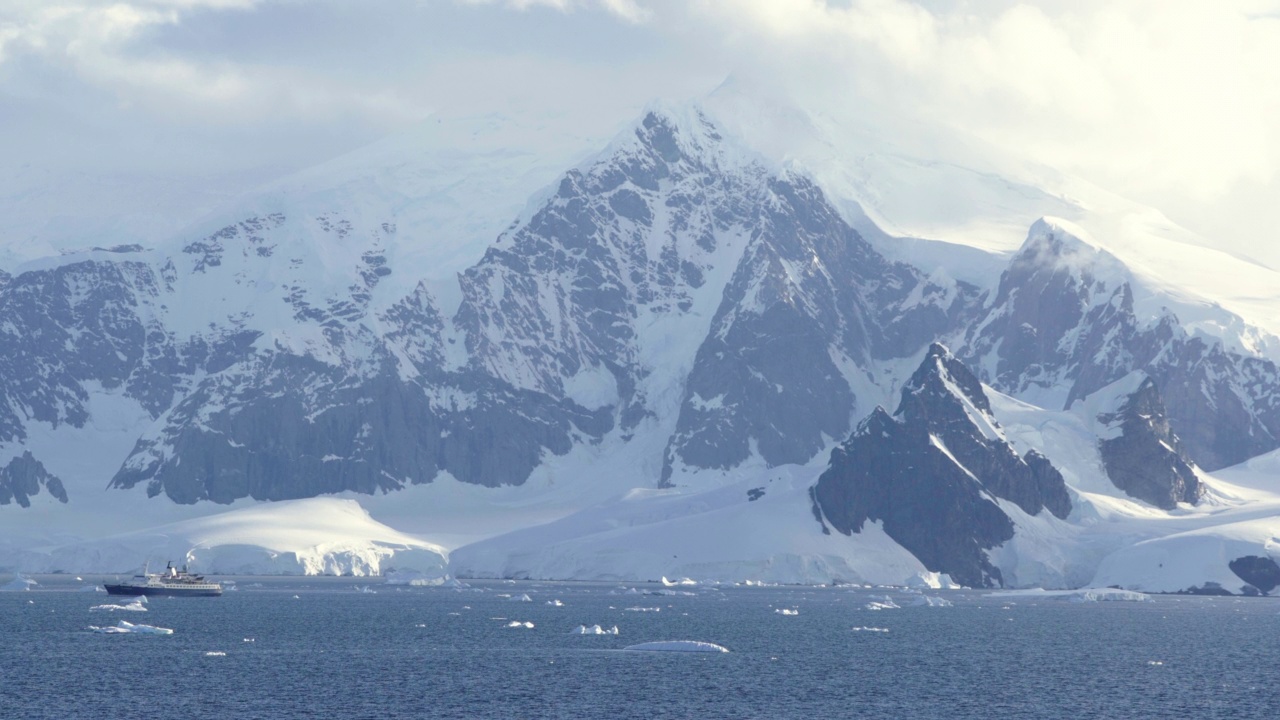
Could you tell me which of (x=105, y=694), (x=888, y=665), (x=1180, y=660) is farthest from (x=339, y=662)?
(x=1180, y=660)

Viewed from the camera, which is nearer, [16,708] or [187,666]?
[16,708]

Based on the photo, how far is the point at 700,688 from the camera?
517 feet

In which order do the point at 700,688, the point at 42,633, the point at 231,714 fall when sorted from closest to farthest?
the point at 231,714 → the point at 700,688 → the point at 42,633

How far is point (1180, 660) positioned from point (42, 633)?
104 m

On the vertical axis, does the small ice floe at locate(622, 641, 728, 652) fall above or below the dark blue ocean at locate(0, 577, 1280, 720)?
above

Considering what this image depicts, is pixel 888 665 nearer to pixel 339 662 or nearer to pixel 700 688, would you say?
pixel 700 688

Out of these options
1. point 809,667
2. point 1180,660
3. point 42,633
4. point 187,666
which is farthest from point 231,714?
point 1180,660

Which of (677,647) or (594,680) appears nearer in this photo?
(594,680)

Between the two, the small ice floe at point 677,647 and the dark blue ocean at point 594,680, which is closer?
the dark blue ocean at point 594,680

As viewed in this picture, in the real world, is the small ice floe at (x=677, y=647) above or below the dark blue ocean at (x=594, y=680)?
above

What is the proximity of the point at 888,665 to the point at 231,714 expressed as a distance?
→ 61969 mm

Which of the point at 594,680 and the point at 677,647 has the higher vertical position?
the point at 677,647

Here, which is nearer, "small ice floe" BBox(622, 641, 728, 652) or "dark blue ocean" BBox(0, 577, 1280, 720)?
"dark blue ocean" BBox(0, 577, 1280, 720)

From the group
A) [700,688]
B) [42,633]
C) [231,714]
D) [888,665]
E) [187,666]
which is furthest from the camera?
[42,633]
